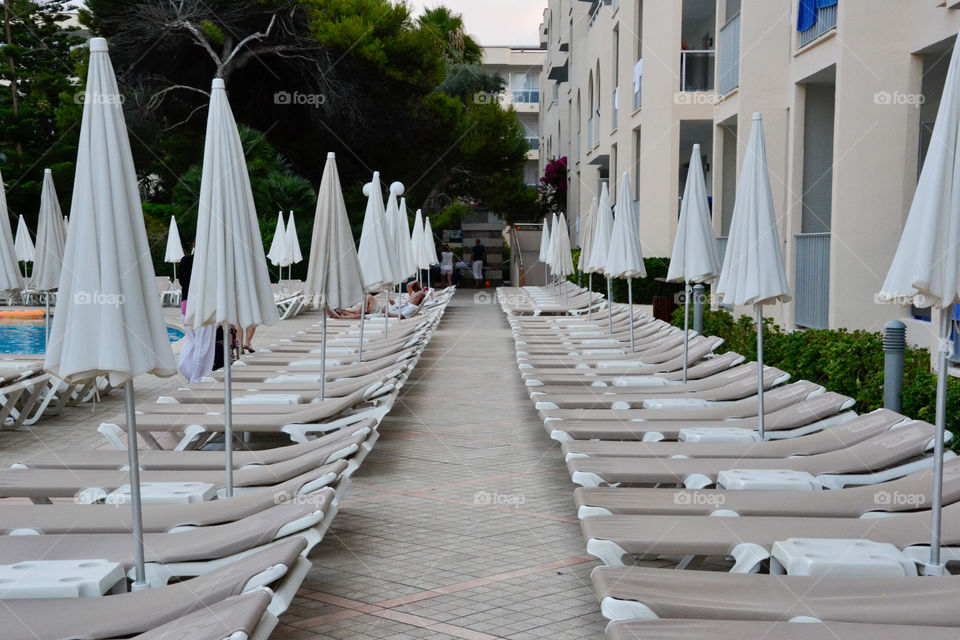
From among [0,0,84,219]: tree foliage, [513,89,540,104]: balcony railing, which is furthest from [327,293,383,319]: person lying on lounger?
[513,89,540,104]: balcony railing

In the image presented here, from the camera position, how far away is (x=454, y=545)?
5102 millimetres

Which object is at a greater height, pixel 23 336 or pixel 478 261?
pixel 478 261

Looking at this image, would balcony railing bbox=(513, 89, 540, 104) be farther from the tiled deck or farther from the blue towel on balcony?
the tiled deck

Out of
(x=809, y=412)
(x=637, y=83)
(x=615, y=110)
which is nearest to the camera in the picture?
(x=809, y=412)

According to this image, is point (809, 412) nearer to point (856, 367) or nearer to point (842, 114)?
point (856, 367)

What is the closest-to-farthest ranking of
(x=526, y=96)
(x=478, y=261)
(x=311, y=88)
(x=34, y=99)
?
(x=311, y=88) < (x=478, y=261) < (x=34, y=99) < (x=526, y=96)

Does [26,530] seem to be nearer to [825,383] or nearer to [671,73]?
[825,383]

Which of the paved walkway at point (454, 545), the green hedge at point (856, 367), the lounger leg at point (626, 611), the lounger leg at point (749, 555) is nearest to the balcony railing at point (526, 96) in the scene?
the green hedge at point (856, 367)

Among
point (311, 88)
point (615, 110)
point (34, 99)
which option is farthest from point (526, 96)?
point (615, 110)

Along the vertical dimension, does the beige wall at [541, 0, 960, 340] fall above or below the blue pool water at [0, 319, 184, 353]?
above

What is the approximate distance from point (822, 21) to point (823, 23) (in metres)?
0.05

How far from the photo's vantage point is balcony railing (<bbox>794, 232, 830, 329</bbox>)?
11125 mm

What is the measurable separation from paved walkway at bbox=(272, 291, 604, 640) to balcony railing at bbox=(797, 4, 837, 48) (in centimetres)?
631

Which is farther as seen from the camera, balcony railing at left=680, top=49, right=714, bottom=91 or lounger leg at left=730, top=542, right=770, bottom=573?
balcony railing at left=680, top=49, right=714, bottom=91
